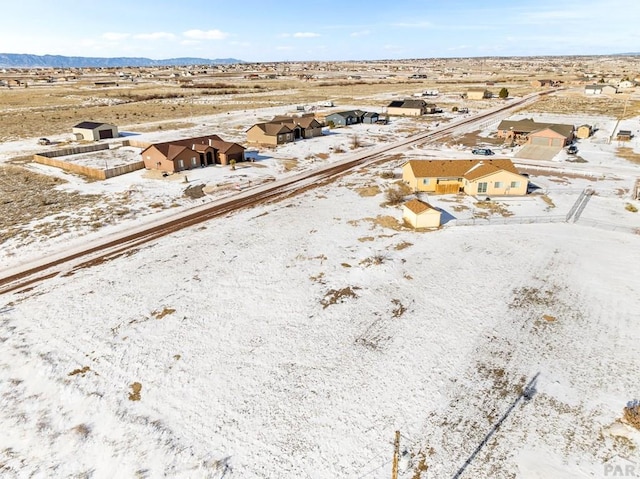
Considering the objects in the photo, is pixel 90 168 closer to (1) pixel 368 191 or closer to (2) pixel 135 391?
(1) pixel 368 191

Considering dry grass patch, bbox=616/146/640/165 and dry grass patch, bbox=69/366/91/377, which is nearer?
dry grass patch, bbox=69/366/91/377

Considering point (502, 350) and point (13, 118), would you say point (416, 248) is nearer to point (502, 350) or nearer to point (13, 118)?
point (502, 350)

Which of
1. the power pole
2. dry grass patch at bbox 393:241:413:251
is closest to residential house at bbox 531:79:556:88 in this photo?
dry grass patch at bbox 393:241:413:251

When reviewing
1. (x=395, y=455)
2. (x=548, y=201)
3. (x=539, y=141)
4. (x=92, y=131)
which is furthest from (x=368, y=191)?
(x=92, y=131)

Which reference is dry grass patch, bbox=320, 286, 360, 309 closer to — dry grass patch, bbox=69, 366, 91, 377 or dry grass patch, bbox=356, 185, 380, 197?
dry grass patch, bbox=69, 366, 91, 377

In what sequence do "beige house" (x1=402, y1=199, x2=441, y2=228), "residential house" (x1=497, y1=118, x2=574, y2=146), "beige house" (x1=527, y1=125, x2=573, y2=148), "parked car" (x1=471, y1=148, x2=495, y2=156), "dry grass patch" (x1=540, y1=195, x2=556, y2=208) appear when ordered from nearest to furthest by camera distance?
"beige house" (x1=402, y1=199, x2=441, y2=228) → "dry grass patch" (x1=540, y1=195, x2=556, y2=208) → "parked car" (x1=471, y1=148, x2=495, y2=156) → "beige house" (x1=527, y1=125, x2=573, y2=148) → "residential house" (x1=497, y1=118, x2=574, y2=146)

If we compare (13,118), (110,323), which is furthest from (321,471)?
(13,118)

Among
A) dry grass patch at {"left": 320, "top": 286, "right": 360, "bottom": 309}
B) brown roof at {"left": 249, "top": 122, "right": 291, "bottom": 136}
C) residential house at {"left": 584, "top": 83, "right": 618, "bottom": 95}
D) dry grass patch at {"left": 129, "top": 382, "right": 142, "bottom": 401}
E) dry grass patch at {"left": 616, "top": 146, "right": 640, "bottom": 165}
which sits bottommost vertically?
dry grass patch at {"left": 129, "top": 382, "right": 142, "bottom": 401}
